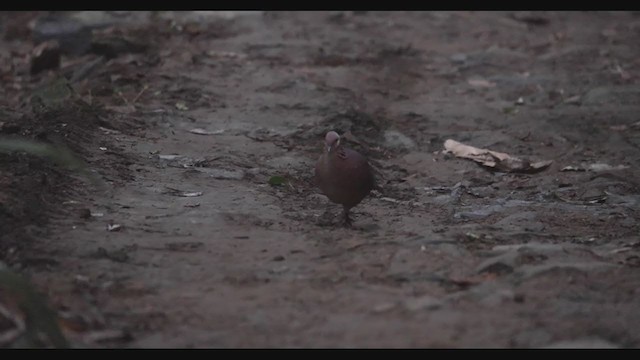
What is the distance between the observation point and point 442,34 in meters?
12.0

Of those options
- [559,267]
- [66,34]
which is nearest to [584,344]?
[559,267]

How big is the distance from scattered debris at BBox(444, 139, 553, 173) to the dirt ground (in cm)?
6

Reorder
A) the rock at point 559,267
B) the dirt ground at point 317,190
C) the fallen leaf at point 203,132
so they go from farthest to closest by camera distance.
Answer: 1. the fallen leaf at point 203,132
2. the rock at point 559,267
3. the dirt ground at point 317,190

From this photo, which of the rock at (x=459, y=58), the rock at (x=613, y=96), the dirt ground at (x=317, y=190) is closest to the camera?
the dirt ground at (x=317, y=190)

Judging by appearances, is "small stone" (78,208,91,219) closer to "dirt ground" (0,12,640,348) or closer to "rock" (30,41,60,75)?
"dirt ground" (0,12,640,348)

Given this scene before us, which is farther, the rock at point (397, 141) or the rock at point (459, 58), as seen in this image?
the rock at point (459, 58)

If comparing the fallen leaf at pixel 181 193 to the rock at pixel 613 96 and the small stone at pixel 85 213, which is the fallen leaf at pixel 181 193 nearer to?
the small stone at pixel 85 213

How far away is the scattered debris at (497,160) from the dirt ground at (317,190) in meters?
0.06

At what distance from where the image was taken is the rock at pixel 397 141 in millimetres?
7949

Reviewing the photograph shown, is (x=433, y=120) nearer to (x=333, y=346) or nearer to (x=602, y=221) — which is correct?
(x=602, y=221)

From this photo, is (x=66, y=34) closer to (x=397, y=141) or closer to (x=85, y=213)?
(x=397, y=141)

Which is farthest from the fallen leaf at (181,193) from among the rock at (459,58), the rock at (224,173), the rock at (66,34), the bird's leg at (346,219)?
the rock at (459,58)
